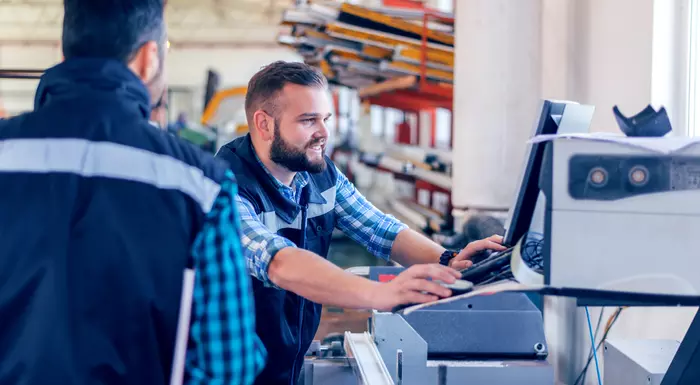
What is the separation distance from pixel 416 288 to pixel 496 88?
2.67 metres

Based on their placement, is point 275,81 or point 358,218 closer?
point 275,81

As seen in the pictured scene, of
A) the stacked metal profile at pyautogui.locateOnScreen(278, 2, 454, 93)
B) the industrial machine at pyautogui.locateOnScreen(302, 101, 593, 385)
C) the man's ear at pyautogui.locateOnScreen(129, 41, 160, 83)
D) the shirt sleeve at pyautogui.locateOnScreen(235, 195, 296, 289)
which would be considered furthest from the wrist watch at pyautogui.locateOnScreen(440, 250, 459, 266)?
the stacked metal profile at pyautogui.locateOnScreen(278, 2, 454, 93)

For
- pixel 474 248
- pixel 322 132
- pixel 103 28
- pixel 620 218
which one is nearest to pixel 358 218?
pixel 322 132

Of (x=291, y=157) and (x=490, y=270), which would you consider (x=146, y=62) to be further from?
(x=291, y=157)

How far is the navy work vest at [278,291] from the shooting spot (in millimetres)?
2479

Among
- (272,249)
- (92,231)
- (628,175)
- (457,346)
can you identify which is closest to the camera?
(92,231)

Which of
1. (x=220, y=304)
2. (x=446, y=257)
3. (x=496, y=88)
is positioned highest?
(x=496, y=88)

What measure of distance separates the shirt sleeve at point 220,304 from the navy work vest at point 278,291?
1.01 m

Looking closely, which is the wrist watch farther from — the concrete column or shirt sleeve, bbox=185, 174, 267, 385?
the concrete column

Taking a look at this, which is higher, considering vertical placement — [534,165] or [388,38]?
[388,38]

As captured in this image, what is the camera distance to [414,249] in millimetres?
2658

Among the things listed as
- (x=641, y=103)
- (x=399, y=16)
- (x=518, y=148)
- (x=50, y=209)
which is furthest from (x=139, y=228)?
(x=399, y=16)

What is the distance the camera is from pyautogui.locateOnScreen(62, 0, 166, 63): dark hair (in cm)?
138

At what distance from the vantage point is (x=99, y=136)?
1335 mm
